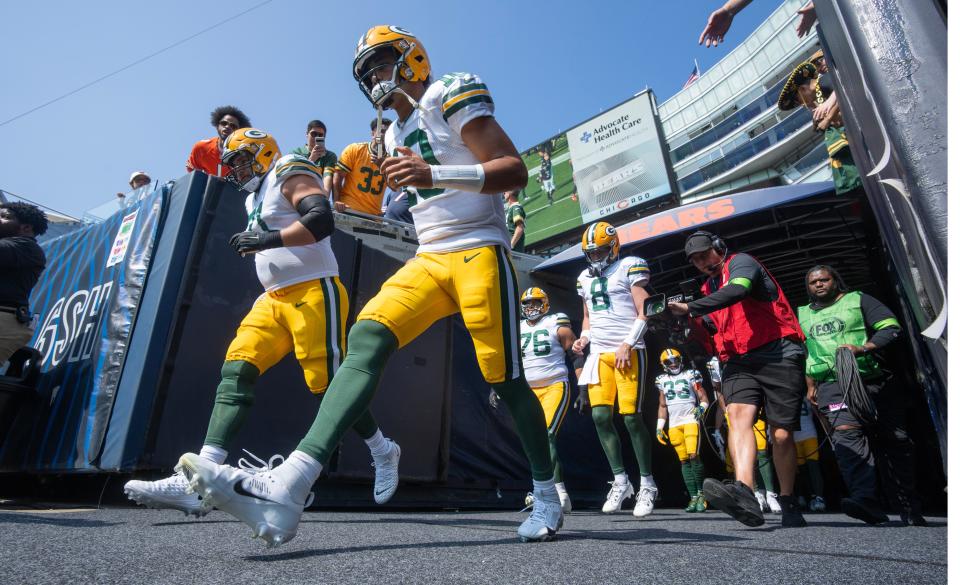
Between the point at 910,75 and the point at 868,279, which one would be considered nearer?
the point at 910,75

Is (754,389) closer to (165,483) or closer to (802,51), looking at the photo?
(165,483)

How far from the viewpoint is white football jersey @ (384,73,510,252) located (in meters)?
2.46

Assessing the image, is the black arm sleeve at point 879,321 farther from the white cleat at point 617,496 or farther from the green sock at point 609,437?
the white cleat at point 617,496

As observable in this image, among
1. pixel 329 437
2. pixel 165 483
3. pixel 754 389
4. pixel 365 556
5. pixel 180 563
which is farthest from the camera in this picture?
pixel 754 389

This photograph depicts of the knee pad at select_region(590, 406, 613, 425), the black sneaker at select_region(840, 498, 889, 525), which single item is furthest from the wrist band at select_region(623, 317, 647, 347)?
the black sneaker at select_region(840, 498, 889, 525)

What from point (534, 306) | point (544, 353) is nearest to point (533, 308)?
point (534, 306)

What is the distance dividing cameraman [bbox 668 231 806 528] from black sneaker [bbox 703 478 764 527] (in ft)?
1.31

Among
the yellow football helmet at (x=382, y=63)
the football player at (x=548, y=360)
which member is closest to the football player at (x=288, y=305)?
the yellow football helmet at (x=382, y=63)

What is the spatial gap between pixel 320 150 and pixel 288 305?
12.0 feet

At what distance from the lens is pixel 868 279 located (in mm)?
11180

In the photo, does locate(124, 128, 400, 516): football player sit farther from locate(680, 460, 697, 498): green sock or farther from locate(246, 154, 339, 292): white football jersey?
locate(680, 460, 697, 498): green sock

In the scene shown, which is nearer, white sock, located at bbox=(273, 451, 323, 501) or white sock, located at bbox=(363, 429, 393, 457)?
white sock, located at bbox=(273, 451, 323, 501)

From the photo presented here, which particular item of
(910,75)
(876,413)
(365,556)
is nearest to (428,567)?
(365,556)

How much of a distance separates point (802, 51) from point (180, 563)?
49.0m
